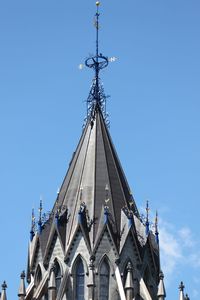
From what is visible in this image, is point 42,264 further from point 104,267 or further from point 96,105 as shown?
point 96,105

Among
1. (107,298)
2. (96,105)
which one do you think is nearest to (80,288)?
(107,298)

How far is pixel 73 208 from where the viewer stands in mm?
87000

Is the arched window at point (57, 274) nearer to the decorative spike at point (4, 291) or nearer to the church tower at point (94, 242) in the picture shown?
the church tower at point (94, 242)

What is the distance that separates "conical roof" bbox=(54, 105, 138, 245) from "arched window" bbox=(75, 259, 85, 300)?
1.97m

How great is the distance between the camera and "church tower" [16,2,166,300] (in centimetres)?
8356

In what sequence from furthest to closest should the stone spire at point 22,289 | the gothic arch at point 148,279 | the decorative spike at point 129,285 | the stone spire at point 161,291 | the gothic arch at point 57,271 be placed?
the gothic arch at point 148,279, the gothic arch at point 57,271, the stone spire at point 22,289, the stone spire at point 161,291, the decorative spike at point 129,285

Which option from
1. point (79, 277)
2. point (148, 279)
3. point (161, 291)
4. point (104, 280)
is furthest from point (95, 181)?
point (161, 291)

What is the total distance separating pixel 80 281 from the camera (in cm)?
8381

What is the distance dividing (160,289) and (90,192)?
9295 mm

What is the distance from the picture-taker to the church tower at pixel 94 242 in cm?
8356

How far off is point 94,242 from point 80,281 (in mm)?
3008

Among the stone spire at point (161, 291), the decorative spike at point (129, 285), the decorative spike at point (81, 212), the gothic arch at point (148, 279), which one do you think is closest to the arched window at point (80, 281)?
the decorative spike at point (81, 212)

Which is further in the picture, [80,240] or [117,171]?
[117,171]

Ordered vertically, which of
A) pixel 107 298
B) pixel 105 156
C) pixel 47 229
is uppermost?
pixel 105 156
